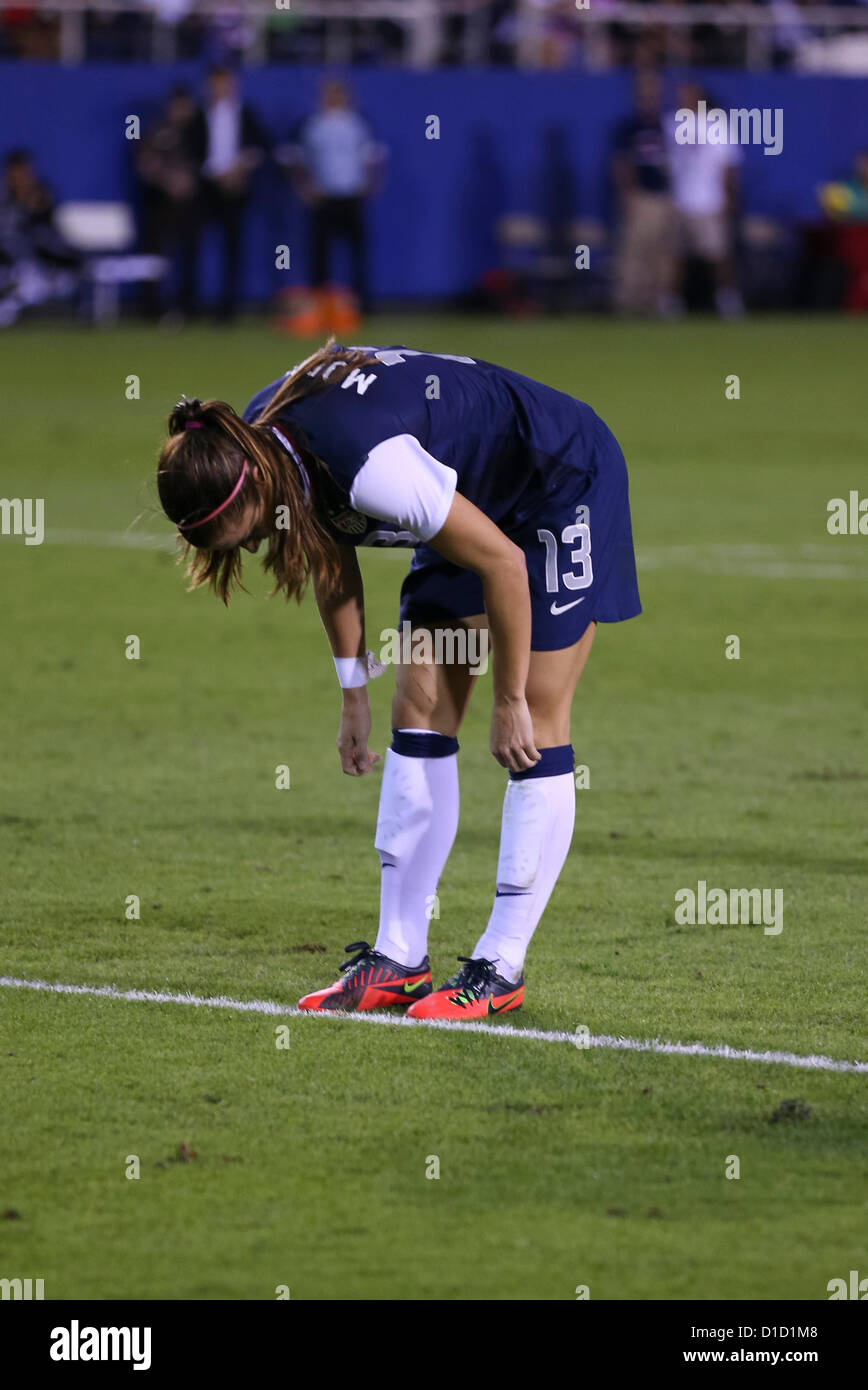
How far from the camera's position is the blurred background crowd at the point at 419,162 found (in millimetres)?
28312

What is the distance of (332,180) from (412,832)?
Result: 2356cm

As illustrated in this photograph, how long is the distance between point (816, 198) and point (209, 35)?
933cm

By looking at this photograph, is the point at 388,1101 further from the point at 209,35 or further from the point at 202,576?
the point at 209,35

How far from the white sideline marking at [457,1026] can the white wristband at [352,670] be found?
34.0 inches

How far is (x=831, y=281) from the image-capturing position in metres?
32.0

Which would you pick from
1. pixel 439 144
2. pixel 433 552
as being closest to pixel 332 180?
pixel 439 144

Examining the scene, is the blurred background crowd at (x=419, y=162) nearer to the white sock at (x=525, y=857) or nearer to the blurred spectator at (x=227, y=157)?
the blurred spectator at (x=227, y=157)

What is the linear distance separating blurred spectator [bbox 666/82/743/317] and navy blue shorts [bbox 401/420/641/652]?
24.2 meters

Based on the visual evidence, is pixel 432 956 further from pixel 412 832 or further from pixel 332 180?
pixel 332 180

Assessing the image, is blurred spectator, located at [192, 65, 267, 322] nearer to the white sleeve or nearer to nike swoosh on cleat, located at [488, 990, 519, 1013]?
nike swoosh on cleat, located at [488, 990, 519, 1013]

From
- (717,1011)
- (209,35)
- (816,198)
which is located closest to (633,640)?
(717,1011)

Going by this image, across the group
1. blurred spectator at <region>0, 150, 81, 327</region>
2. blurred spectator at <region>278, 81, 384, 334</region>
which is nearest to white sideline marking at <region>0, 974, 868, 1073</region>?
blurred spectator at <region>278, 81, 384, 334</region>

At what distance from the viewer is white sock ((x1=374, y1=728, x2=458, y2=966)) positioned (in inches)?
224

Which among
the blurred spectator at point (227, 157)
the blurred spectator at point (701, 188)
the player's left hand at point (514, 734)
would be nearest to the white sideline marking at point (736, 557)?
the player's left hand at point (514, 734)
